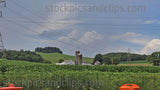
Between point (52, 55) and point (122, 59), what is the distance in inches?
1292

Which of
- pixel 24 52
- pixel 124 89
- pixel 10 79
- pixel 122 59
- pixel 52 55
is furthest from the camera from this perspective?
pixel 52 55

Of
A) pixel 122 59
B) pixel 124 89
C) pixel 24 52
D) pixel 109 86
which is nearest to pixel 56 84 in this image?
pixel 109 86

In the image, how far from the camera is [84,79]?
7801 millimetres

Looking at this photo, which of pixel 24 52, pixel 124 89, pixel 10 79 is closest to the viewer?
pixel 124 89

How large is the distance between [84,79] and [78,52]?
26.8 metres

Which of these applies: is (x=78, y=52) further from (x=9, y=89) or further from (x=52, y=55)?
(x=52, y=55)

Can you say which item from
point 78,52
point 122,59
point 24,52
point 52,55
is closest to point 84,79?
point 78,52

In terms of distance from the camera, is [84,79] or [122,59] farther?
[122,59]

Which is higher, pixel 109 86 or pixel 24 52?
pixel 24 52

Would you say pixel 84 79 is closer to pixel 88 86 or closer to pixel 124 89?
pixel 88 86

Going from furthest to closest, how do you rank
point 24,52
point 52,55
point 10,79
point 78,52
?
point 52,55 < point 24,52 < point 78,52 < point 10,79

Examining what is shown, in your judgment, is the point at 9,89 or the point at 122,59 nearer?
the point at 9,89

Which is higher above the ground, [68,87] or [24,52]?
[24,52]

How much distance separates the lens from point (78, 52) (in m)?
34.6
